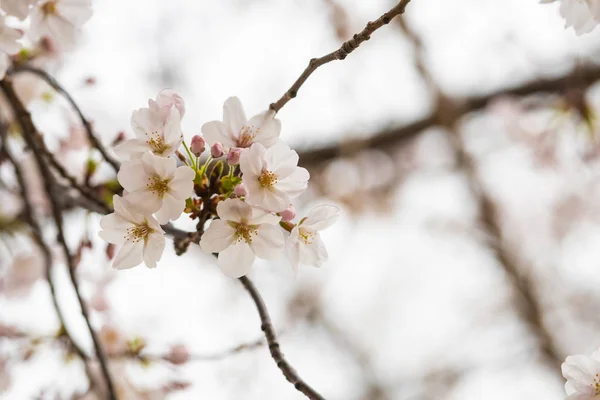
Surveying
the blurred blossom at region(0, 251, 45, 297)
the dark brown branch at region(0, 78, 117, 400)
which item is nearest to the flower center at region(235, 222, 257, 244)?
the dark brown branch at region(0, 78, 117, 400)

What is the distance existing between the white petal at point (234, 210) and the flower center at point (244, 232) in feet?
0.05

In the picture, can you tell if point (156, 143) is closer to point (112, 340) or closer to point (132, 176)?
point (132, 176)

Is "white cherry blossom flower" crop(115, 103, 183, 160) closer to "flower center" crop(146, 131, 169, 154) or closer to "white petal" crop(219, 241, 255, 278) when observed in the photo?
"flower center" crop(146, 131, 169, 154)

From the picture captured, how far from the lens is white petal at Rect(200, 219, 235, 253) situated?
0.76 m

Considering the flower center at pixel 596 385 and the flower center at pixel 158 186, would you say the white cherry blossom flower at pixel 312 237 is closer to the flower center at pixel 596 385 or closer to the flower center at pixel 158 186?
the flower center at pixel 158 186

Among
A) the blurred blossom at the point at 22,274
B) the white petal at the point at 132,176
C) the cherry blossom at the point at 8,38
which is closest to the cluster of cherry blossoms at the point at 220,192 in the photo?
the white petal at the point at 132,176

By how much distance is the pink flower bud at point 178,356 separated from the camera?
1354 mm

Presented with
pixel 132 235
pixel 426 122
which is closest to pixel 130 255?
pixel 132 235

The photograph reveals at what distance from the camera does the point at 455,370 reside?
4.45 metres

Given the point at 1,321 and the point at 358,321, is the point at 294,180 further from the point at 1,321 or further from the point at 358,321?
the point at 358,321

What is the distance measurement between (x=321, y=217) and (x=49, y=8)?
2.11 ft

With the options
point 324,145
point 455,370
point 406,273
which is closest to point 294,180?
point 324,145

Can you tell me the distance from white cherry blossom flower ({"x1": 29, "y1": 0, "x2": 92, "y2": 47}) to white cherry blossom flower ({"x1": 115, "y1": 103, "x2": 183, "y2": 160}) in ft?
1.34

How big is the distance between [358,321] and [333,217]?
416 centimetres
